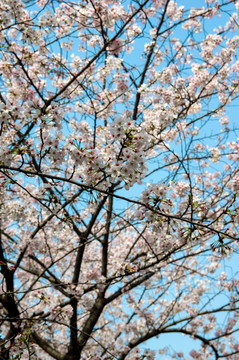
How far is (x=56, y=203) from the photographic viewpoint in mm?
3064

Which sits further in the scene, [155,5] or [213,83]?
[155,5]

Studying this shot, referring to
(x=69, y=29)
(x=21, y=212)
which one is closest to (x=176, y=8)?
(x=69, y=29)

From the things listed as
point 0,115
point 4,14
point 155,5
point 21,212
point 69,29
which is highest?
point 155,5

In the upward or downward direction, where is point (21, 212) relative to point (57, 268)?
downward

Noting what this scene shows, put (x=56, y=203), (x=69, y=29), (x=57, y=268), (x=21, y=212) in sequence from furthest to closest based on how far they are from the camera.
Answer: (x=57, y=268), (x=69, y=29), (x=21, y=212), (x=56, y=203)

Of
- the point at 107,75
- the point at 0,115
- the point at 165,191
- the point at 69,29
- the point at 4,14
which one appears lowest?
the point at 0,115

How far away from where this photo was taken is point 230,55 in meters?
6.46

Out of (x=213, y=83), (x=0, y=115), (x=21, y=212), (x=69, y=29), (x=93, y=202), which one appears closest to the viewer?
(x=0, y=115)

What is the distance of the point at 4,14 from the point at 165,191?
327 centimetres

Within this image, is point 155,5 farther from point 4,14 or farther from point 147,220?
point 147,220

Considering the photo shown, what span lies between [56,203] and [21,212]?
281 cm

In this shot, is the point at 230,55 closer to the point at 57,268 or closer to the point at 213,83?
the point at 213,83

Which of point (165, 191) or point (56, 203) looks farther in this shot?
point (56, 203)

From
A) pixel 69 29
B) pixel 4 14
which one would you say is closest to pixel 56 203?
pixel 4 14
